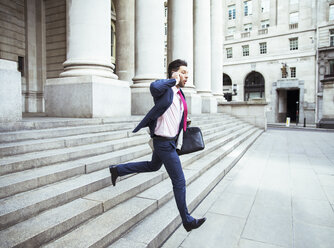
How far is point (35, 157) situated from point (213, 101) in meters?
13.7

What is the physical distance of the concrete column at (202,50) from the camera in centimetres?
1492

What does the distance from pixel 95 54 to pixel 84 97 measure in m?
1.24

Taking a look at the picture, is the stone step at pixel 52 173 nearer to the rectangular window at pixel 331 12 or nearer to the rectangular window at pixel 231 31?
the rectangular window at pixel 331 12

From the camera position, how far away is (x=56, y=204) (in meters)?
2.71

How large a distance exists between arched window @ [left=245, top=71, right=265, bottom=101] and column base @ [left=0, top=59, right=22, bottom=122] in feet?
116

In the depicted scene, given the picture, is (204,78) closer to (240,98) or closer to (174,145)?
(174,145)

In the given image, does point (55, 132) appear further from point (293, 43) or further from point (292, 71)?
point (293, 43)

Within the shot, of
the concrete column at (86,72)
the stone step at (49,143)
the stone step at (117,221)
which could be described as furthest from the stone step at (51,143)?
the stone step at (117,221)

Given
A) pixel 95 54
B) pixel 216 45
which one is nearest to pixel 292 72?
pixel 216 45

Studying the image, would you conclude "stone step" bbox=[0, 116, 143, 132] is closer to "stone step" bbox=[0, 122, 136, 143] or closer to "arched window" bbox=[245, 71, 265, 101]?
"stone step" bbox=[0, 122, 136, 143]

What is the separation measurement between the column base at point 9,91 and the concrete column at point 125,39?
29.2 feet

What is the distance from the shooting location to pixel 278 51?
33281 mm

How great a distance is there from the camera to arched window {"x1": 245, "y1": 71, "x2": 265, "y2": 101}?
116 feet

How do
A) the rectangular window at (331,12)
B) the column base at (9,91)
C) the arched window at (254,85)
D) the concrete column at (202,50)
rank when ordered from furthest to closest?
the arched window at (254,85) → the rectangular window at (331,12) → the concrete column at (202,50) → the column base at (9,91)
